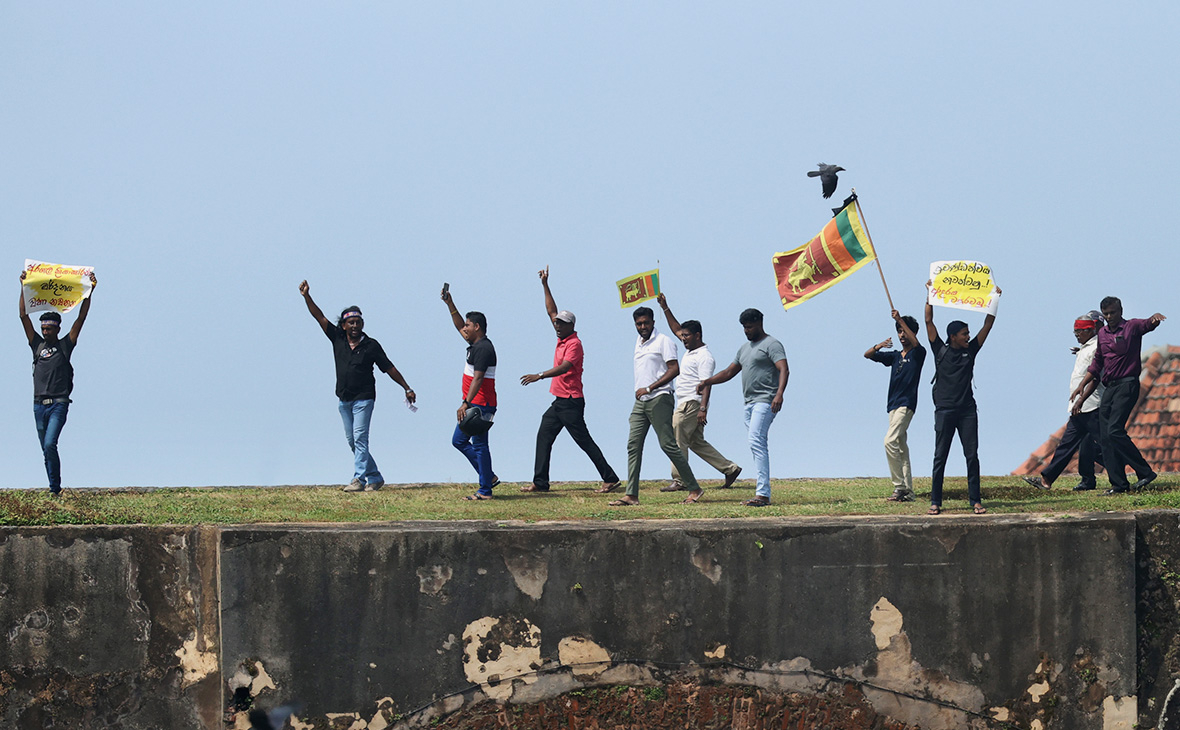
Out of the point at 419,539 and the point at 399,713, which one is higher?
the point at 419,539

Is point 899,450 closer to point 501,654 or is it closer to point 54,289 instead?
point 501,654

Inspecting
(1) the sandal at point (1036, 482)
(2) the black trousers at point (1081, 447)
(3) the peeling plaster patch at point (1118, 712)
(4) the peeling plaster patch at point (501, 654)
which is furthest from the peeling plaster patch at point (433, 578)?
(1) the sandal at point (1036, 482)

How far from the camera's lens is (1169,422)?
1617 centimetres

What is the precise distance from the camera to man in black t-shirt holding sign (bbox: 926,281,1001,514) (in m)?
9.29

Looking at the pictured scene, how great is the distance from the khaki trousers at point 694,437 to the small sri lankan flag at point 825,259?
4.73 ft

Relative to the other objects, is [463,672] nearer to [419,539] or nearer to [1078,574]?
[419,539]

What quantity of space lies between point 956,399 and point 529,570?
392 cm

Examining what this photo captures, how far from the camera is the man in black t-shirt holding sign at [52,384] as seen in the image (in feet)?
36.4

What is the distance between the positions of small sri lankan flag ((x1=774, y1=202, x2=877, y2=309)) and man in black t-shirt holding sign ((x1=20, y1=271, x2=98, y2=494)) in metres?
7.10

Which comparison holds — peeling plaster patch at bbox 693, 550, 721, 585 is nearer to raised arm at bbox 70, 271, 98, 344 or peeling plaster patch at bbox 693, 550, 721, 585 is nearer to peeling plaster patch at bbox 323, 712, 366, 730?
peeling plaster patch at bbox 323, 712, 366, 730

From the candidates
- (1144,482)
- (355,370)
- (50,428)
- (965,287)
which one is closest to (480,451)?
(355,370)

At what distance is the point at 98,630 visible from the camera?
26.7ft

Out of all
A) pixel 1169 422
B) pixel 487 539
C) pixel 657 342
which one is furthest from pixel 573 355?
pixel 1169 422

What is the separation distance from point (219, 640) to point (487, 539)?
2069 mm
